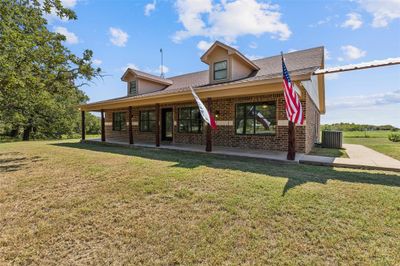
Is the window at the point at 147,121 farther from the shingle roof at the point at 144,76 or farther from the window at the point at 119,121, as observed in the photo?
the shingle roof at the point at 144,76

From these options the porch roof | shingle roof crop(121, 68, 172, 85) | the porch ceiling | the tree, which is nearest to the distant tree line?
the porch roof

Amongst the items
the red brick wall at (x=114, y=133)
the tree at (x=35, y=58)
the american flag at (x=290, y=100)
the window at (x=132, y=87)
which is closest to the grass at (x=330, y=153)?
the american flag at (x=290, y=100)

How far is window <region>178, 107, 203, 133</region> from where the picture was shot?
1154 cm

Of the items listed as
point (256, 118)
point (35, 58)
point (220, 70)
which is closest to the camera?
point (35, 58)

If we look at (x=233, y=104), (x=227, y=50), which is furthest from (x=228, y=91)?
(x=227, y=50)

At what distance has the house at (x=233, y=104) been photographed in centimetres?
855

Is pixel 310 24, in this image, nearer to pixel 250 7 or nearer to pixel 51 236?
pixel 250 7

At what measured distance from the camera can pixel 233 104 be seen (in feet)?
33.3

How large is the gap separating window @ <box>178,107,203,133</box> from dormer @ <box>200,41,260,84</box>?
1894 mm

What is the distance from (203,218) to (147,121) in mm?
11467

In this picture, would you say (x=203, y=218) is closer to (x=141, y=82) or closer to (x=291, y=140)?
(x=291, y=140)

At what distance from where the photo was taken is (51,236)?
10.6 ft

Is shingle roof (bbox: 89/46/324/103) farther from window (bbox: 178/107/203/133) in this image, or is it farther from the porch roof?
window (bbox: 178/107/203/133)

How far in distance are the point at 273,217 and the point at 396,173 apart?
475cm
